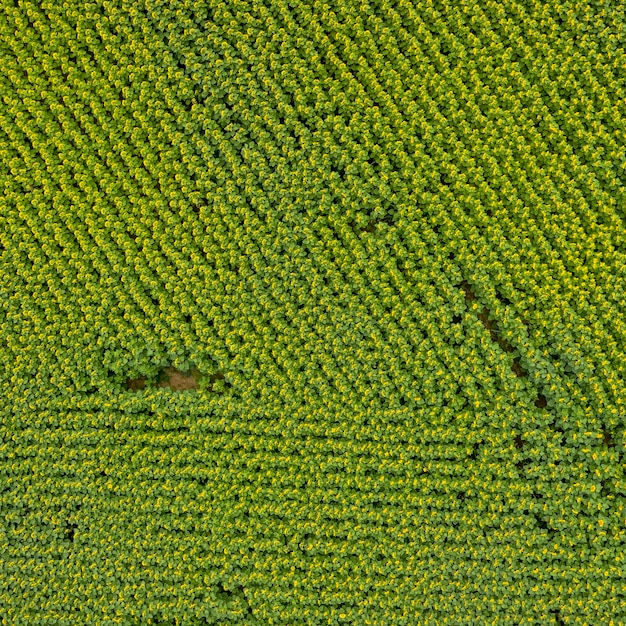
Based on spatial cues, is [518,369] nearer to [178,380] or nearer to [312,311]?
[312,311]

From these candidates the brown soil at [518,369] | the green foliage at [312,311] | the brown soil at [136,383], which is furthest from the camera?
the brown soil at [136,383]

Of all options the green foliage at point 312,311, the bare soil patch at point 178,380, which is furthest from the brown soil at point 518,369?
the bare soil patch at point 178,380

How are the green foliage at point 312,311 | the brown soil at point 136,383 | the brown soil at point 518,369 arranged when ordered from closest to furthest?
the green foliage at point 312,311 → the brown soil at point 518,369 → the brown soil at point 136,383

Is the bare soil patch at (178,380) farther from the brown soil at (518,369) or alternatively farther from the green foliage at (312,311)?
the brown soil at (518,369)

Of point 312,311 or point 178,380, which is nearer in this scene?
point 312,311

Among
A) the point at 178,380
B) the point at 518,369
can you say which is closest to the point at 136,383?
the point at 178,380

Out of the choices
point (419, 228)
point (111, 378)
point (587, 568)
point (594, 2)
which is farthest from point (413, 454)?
point (594, 2)

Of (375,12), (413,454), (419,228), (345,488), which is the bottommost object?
(345,488)

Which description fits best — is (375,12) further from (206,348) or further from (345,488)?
(345,488)
